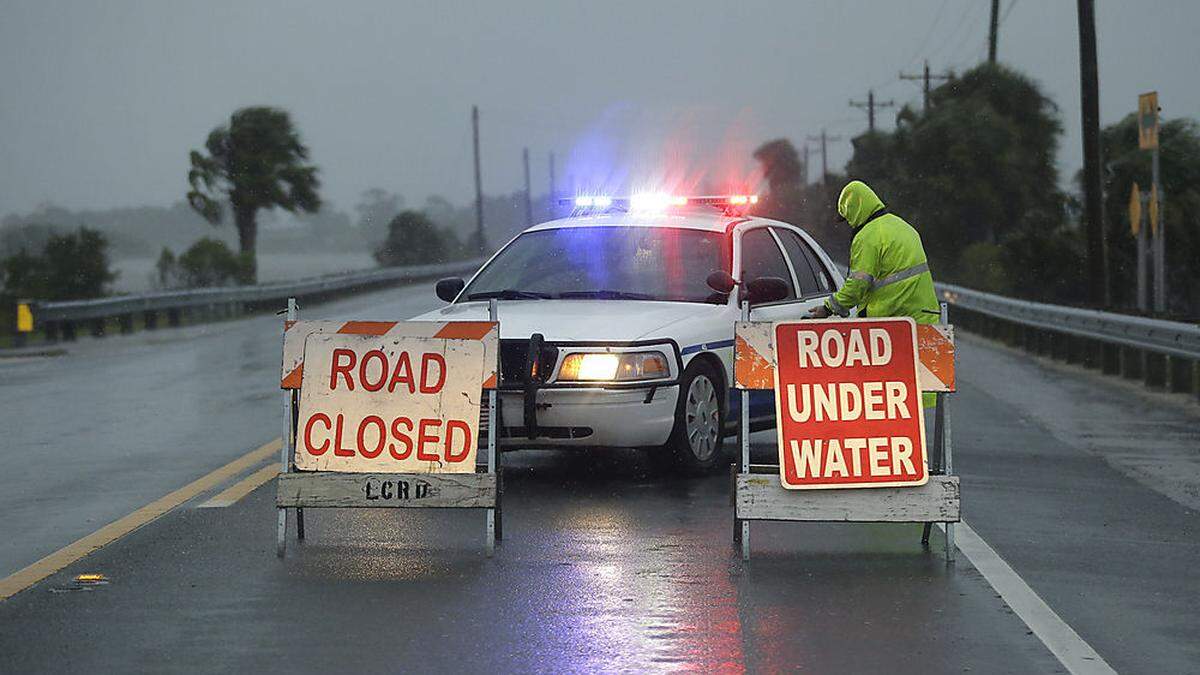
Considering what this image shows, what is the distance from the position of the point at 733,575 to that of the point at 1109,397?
1044 centimetres

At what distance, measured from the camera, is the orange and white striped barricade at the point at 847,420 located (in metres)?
8.64

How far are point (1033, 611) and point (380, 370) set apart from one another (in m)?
3.19

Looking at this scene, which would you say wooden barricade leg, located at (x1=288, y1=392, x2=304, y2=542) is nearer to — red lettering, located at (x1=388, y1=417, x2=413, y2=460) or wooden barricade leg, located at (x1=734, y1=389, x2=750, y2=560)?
red lettering, located at (x1=388, y1=417, x2=413, y2=460)

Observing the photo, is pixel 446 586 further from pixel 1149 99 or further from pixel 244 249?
pixel 244 249

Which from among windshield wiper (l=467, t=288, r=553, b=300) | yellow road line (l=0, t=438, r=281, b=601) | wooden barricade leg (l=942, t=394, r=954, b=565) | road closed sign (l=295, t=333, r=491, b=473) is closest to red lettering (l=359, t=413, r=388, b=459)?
road closed sign (l=295, t=333, r=491, b=473)

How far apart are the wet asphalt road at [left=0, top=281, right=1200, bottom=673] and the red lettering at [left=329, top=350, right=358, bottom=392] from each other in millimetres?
736

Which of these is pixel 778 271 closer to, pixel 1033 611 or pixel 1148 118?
pixel 1033 611

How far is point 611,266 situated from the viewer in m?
12.3

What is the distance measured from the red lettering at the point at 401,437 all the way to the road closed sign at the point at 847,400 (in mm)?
1635

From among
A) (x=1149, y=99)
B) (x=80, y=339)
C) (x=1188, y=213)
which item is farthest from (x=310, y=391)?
(x=1188, y=213)

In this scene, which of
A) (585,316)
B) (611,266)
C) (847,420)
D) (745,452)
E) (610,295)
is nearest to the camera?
(745,452)

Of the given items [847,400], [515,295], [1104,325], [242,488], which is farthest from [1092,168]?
[847,400]

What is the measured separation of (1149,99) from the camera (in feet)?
84.2

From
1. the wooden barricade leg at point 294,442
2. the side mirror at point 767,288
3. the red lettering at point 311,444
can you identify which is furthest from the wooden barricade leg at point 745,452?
the side mirror at point 767,288
